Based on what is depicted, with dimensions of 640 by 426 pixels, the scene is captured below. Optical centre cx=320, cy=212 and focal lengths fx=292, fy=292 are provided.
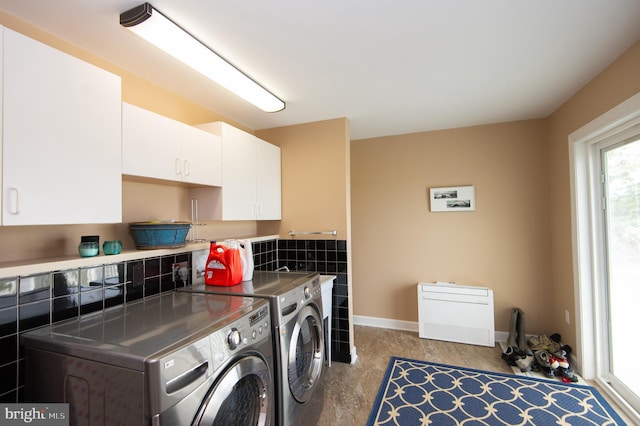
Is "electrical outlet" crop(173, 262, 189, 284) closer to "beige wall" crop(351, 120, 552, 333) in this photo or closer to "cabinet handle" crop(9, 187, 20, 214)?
"cabinet handle" crop(9, 187, 20, 214)

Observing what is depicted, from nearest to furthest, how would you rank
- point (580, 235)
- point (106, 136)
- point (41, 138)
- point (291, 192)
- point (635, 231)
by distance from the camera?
point (41, 138)
point (106, 136)
point (635, 231)
point (580, 235)
point (291, 192)

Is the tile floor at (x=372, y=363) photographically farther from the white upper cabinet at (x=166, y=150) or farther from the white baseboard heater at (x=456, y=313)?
the white upper cabinet at (x=166, y=150)

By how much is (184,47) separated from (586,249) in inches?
129

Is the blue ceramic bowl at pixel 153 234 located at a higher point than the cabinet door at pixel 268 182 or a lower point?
lower

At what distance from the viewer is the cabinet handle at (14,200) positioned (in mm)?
1114

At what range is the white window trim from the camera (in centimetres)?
235

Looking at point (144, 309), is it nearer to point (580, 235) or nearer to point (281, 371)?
point (281, 371)

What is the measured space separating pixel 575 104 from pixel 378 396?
2903 millimetres

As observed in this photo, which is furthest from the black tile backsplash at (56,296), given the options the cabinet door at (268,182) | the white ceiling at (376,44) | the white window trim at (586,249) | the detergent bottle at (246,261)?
the white window trim at (586,249)

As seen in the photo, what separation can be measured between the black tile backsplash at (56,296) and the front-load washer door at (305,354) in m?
0.91

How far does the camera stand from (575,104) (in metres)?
2.48

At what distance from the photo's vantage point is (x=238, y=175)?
2469 millimetres

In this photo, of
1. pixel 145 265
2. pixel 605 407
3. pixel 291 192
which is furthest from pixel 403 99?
pixel 605 407

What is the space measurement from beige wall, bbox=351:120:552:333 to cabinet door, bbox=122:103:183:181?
2408mm
